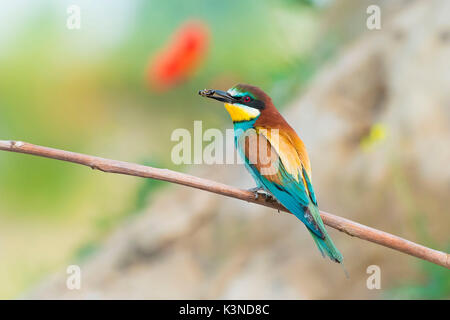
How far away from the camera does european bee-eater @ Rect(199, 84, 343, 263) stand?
3.98 feet

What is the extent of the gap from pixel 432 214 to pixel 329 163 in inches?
20.2

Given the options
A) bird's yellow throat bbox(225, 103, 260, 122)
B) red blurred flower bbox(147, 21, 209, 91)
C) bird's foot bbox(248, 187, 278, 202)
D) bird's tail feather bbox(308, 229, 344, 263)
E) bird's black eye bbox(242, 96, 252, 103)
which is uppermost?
red blurred flower bbox(147, 21, 209, 91)

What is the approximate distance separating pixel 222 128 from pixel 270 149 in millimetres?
1734

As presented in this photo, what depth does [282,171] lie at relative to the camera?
4.09ft

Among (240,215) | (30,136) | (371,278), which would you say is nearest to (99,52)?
(30,136)

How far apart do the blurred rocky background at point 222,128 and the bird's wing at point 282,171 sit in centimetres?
78

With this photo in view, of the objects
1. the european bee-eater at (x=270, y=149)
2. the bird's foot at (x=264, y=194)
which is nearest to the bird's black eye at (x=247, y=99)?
the european bee-eater at (x=270, y=149)

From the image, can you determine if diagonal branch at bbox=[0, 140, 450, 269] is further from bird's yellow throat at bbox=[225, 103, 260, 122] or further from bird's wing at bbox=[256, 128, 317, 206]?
bird's yellow throat at bbox=[225, 103, 260, 122]

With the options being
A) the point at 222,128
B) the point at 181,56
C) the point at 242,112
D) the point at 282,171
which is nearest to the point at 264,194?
the point at 282,171

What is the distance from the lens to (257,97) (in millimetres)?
1296

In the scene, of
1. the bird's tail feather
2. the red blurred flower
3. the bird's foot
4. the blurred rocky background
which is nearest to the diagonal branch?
the bird's tail feather

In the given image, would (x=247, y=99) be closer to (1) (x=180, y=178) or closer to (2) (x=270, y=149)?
(2) (x=270, y=149)

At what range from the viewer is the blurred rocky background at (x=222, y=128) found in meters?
2.21
